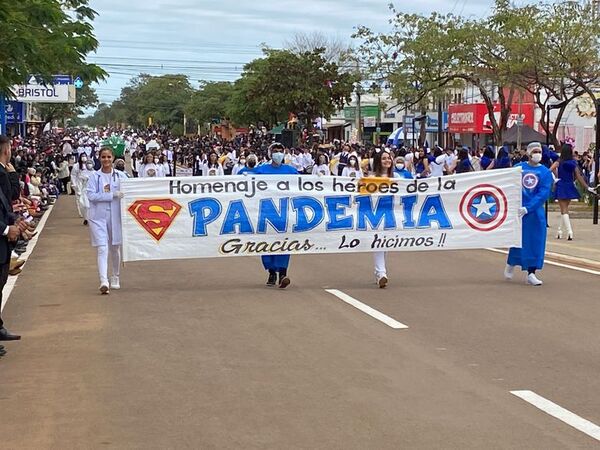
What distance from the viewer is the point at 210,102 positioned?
128 meters

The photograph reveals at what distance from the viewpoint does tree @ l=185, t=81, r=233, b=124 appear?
125 m

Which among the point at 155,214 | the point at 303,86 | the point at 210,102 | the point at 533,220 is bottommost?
the point at 533,220

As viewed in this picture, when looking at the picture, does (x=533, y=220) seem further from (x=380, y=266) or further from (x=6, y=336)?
(x=6, y=336)

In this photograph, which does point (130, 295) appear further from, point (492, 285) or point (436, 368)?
point (436, 368)

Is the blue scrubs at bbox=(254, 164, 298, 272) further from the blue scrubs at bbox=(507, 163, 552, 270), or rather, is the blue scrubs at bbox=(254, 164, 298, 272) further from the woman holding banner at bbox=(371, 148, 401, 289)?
the blue scrubs at bbox=(507, 163, 552, 270)

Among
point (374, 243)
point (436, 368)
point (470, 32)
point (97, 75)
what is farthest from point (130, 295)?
point (470, 32)

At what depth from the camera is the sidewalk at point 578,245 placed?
1725 cm

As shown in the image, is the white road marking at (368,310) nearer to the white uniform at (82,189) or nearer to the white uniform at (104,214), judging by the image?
the white uniform at (104,214)

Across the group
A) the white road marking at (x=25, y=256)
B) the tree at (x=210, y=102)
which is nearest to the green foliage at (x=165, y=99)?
the tree at (x=210, y=102)

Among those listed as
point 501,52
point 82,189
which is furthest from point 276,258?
point 501,52

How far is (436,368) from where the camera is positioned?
8.87 meters

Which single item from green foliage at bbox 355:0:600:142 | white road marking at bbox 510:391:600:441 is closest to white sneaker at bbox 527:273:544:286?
white road marking at bbox 510:391:600:441

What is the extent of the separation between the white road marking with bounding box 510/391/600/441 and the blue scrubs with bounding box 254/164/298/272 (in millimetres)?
6475

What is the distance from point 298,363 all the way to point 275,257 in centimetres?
518
